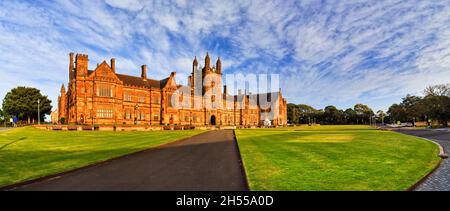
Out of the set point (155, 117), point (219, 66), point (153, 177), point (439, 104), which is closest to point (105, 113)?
point (155, 117)

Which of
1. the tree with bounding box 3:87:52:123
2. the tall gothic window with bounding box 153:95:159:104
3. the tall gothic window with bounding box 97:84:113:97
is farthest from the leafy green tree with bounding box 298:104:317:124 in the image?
the tree with bounding box 3:87:52:123

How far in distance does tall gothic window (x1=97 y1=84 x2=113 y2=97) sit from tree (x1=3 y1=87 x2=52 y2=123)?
36711 millimetres

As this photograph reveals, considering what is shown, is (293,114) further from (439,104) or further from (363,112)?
(439,104)

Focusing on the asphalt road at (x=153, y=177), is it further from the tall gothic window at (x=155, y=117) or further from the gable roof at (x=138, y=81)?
the tall gothic window at (x=155, y=117)

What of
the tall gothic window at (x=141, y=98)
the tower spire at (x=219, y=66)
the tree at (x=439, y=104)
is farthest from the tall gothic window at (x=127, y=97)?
the tree at (x=439, y=104)

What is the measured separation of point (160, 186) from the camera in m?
8.59

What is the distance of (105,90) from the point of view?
190ft

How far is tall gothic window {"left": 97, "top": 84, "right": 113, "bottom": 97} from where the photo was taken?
5706 cm

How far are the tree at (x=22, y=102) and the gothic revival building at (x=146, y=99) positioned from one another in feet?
23.8

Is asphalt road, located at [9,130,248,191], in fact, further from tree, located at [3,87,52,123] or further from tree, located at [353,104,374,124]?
tree, located at [353,104,374,124]

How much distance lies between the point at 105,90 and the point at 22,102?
38899mm

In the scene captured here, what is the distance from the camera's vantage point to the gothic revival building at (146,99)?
182ft
